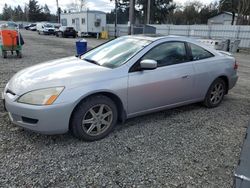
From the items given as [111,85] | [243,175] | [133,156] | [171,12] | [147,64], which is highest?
[171,12]

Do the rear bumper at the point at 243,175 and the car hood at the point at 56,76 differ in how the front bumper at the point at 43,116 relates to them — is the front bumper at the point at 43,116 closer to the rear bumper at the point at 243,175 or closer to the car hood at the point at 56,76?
the car hood at the point at 56,76

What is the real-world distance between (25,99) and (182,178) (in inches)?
84.2

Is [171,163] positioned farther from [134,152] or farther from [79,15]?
[79,15]

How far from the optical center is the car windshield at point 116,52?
3.63 m

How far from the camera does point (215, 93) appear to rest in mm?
4738

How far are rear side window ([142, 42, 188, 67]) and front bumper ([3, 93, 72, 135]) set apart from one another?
5.08 ft

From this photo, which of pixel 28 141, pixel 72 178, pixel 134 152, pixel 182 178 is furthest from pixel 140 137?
pixel 28 141

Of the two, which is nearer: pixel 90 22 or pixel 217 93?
pixel 217 93

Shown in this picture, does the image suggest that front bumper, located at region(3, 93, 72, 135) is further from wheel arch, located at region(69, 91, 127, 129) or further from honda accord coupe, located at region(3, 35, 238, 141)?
wheel arch, located at region(69, 91, 127, 129)

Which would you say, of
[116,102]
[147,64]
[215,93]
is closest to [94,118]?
[116,102]

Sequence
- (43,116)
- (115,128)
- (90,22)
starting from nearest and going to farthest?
(43,116), (115,128), (90,22)

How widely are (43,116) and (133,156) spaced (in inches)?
49.0

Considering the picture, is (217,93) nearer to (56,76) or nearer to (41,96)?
(56,76)

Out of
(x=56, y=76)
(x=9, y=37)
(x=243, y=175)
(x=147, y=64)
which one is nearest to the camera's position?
(x=243, y=175)
